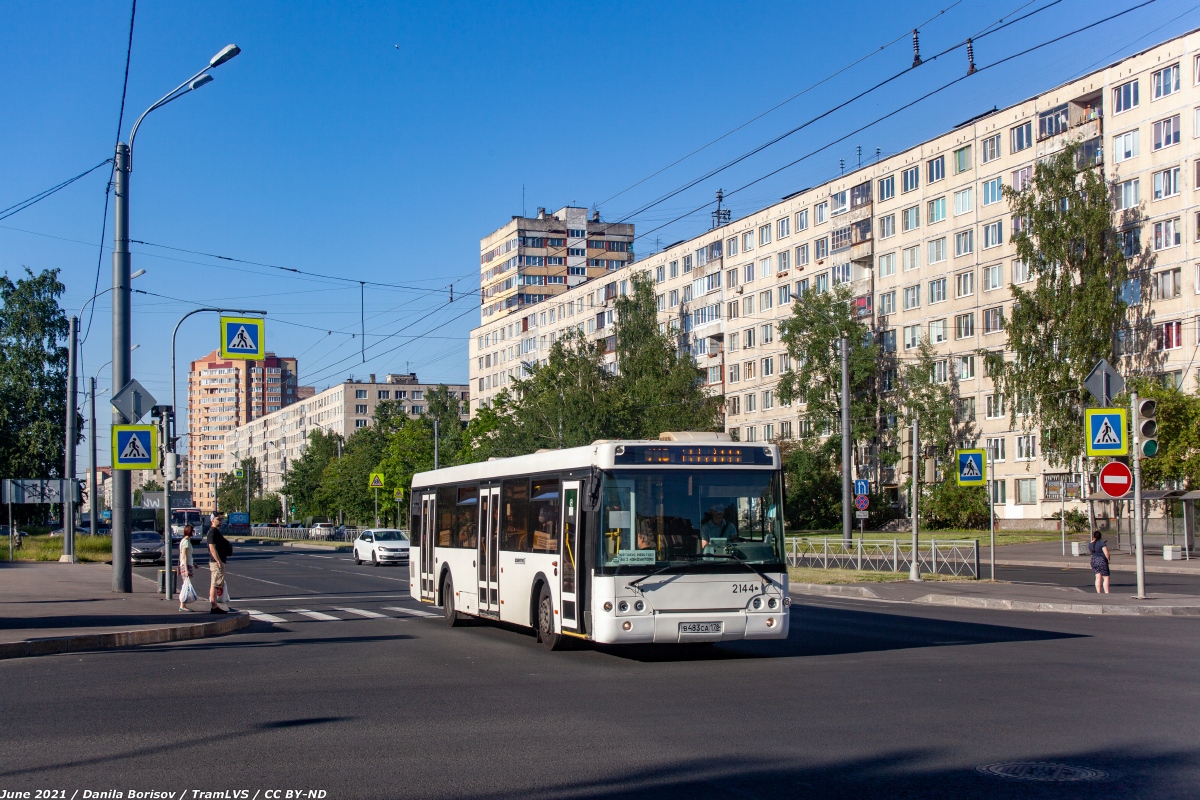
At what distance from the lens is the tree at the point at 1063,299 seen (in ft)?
187

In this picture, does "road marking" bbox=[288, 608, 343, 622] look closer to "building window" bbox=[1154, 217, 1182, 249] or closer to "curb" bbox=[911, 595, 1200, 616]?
"curb" bbox=[911, 595, 1200, 616]

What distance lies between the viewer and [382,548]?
149 feet

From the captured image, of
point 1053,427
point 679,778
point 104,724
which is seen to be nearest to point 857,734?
point 679,778

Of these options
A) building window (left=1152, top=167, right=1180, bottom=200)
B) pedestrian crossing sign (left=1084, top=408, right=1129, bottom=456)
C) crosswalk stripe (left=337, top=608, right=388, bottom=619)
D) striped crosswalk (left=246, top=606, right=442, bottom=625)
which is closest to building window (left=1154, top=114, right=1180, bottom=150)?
building window (left=1152, top=167, right=1180, bottom=200)

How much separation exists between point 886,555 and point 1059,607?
1297cm

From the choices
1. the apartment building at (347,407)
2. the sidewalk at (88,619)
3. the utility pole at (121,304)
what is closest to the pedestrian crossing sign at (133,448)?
the utility pole at (121,304)

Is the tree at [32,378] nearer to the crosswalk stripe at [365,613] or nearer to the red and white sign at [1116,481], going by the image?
the crosswalk stripe at [365,613]

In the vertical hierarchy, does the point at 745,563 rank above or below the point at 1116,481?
below

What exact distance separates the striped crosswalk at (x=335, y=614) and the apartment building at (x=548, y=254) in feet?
340

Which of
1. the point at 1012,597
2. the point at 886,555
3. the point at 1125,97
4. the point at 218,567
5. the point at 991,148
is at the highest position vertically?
the point at 1125,97

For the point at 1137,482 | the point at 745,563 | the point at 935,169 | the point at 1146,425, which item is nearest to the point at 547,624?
the point at 745,563

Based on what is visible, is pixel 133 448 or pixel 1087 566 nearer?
pixel 133 448

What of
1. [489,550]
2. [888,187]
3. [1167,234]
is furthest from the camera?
[888,187]

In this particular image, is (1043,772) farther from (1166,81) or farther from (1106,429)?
(1166,81)
